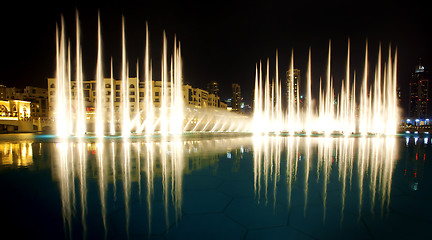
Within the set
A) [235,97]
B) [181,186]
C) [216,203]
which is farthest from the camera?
[235,97]

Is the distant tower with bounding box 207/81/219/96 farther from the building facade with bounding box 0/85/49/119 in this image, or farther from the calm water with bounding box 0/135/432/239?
the calm water with bounding box 0/135/432/239

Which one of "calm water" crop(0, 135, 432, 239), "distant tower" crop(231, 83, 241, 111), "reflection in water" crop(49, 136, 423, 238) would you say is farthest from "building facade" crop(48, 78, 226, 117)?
"distant tower" crop(231, 83, 241, 111)

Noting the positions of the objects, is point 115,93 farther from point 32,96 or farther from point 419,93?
point 419,93

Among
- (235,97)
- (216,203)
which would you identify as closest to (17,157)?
(216,203)

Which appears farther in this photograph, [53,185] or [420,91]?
[420,91]

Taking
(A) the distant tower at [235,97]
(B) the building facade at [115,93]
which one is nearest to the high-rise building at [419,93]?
(A) the distant tower at [235,97]

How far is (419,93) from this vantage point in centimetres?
14288

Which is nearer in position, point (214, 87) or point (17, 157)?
point (17, 157)

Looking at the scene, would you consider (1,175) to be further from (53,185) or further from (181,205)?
(181,205)

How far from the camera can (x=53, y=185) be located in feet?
11.0

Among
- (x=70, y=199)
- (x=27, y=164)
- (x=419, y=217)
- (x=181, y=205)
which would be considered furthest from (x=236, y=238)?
(x=27, y=164)

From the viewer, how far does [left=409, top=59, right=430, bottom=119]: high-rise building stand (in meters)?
140

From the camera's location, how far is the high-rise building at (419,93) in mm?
139750

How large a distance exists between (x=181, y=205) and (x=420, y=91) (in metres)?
207
